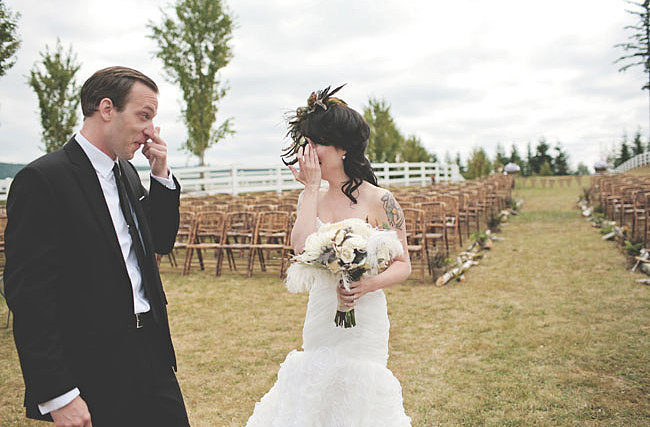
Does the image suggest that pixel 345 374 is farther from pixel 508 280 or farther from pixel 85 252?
pixel 508 280

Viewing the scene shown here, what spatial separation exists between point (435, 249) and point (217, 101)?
68.1 ft

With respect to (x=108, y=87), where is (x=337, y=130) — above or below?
below

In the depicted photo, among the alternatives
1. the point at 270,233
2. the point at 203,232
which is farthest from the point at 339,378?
the point at 203,232

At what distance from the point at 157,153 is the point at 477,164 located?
40.9 meters

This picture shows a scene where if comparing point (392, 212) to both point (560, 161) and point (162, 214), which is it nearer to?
point (162, 214)

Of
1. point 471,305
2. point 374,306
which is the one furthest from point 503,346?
point 374,306

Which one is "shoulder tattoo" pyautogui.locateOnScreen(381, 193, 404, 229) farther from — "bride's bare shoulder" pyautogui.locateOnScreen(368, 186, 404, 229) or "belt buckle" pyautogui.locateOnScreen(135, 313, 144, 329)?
"belt buckle" pyautogui.locateOnScreen(135, 313, 144, 329)

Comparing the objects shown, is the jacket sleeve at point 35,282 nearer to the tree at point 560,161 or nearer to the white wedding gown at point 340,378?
the white wedding gown at point 340,378

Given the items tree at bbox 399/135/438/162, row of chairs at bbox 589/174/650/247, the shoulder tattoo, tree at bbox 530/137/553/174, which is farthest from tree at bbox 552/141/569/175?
the shoulder tattoo

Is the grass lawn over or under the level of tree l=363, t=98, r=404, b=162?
under

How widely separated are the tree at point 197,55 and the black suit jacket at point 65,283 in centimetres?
2593

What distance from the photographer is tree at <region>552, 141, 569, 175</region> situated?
2302 inches

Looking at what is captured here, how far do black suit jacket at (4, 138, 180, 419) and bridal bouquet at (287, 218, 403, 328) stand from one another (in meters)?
0.68

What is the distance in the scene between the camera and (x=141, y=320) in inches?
81.1
